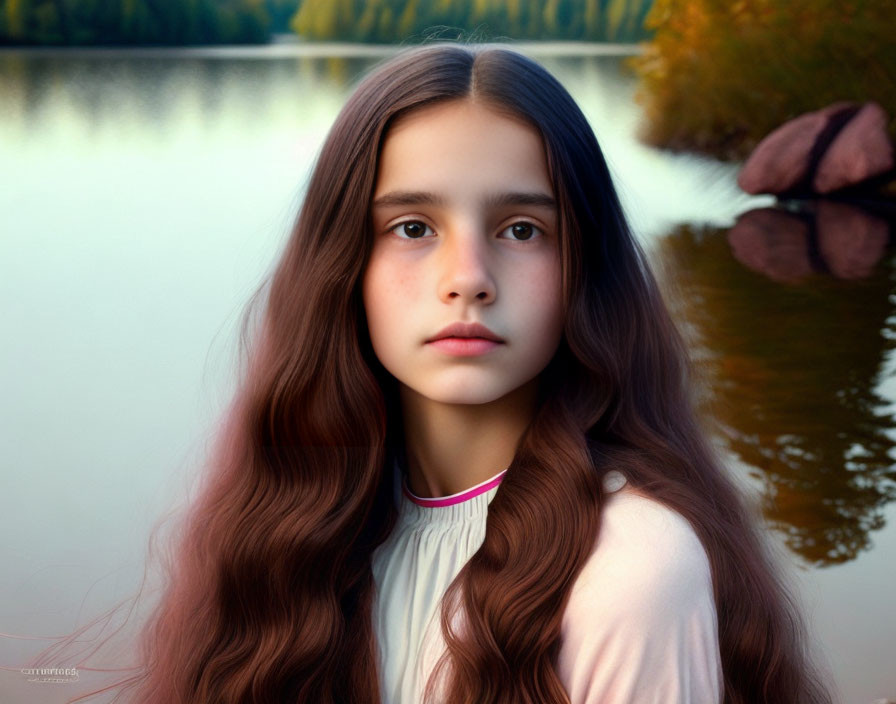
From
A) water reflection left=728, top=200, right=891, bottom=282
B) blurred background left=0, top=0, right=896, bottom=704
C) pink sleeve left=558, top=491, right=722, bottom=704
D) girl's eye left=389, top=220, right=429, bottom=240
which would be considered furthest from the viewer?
water reflection left=728, top=200, right=891, bottom=282

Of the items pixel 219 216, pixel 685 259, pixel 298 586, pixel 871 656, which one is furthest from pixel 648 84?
pixel 298 586

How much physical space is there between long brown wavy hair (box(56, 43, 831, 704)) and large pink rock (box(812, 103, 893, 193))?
2.83ft

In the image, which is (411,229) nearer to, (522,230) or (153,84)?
(522,230)

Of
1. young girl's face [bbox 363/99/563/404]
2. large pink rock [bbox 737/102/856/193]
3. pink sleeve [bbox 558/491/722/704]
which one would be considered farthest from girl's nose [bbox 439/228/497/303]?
large pink rock [bbox 737/102/856/193]

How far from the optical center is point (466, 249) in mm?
1049

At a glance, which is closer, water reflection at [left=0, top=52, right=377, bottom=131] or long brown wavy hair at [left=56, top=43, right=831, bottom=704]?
long brown wavy hair at [left=56, top=43, right=831, bottom=704]

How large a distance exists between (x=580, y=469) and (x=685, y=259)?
983 millimetres

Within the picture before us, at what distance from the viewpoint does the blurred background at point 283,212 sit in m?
1.85

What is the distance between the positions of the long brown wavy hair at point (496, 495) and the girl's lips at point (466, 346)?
104 mm

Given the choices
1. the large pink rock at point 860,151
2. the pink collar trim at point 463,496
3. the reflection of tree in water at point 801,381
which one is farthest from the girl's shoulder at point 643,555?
the large pink rock at point 860,151

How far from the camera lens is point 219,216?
6.24ft

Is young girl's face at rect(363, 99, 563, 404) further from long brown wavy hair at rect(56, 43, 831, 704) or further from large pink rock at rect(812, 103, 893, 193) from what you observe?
large pink rock at rect(812, 103, 893, 193)

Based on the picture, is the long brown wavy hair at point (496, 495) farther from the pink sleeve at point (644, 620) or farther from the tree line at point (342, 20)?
the tree line at point (342, 20)

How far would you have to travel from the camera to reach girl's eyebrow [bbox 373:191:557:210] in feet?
3.48
